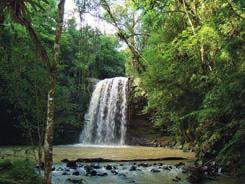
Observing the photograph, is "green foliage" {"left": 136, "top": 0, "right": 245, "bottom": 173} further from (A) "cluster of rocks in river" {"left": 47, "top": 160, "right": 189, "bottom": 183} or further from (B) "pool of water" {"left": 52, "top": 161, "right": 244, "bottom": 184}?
(A) "cluster of rocks in river" {"left": 47, "top": 160, "right": 189, "bottom": 183}

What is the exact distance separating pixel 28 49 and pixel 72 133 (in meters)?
17.4

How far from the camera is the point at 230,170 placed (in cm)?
1224

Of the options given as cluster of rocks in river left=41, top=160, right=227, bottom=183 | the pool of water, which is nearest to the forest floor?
cluster of rocks in river left=41, top=160, right=227, bottom=183

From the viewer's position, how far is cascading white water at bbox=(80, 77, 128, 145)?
27203 mm

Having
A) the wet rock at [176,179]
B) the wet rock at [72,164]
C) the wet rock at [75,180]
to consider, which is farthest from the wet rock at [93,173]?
the wet rock at [176,179]

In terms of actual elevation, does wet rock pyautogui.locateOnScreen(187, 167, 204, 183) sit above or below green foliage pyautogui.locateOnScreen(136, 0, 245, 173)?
below

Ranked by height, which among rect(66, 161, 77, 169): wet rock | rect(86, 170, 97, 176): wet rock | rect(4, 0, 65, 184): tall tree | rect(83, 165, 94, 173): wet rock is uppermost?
rect(4, 0, 65, 184): tall tree

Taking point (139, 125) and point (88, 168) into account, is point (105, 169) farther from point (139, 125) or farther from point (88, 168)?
point (139, 125)

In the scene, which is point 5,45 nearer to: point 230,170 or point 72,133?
point 230,170

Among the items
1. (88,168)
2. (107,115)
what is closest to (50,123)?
(88,168)

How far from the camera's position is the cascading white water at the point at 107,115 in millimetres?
27203

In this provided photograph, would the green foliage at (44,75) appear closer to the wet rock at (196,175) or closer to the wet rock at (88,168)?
the wet rock at (88,168)

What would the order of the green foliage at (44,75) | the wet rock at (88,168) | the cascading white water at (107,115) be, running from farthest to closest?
the cascading white water at (107,115), the wet rock at (88,168), the green foliage at (44,75)

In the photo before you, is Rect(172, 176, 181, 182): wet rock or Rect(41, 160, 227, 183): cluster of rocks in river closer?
Rect(172, 176, 181, 182): wet rock
